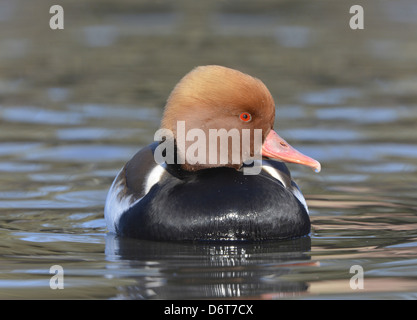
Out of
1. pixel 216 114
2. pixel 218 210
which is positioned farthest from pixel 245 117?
pixel 218 210

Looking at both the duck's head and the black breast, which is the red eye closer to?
the duck's head

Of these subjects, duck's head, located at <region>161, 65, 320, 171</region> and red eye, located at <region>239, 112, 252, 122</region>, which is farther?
red eye, located at <region>239, 112, 252, 122</region>

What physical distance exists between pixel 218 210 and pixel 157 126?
3.83 meters

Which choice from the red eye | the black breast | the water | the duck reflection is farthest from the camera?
the red eye

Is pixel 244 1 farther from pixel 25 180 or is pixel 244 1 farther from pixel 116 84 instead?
pixel 25 180

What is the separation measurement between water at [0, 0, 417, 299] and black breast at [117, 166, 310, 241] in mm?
103

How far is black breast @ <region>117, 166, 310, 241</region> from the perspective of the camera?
644 centimetres

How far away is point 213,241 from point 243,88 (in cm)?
101

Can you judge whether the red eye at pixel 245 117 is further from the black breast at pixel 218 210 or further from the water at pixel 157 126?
the water at pixel 157 126

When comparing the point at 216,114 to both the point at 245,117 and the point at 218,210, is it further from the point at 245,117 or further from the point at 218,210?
the point at 218,210

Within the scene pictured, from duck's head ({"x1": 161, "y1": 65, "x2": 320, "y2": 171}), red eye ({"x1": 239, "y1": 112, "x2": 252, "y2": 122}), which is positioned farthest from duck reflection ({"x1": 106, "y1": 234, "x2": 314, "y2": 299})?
red eye ({"x1": 239, "y1": 112, "x2": 252, "y2": 122})

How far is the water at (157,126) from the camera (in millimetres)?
5796

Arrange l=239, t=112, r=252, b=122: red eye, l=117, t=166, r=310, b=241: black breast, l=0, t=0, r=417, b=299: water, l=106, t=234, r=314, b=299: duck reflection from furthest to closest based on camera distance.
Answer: l=239, t=112, r=252, b=122: red eye → l=117, t=166, r=310, b=241: black breast → l=0, t=0, r=417, b=299: water → l=106, t=234, r=314, b=299: duck reflection

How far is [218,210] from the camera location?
6.43 metres
